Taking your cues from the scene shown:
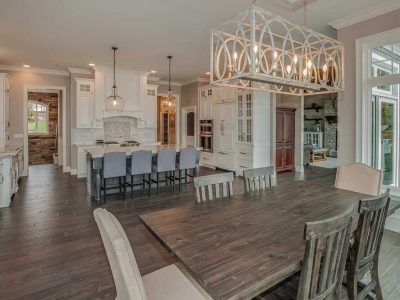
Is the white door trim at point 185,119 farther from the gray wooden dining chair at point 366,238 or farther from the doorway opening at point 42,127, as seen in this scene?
the gray wooden dining chair at point 366,238

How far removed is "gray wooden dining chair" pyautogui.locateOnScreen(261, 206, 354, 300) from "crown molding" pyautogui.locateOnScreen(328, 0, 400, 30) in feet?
10.4

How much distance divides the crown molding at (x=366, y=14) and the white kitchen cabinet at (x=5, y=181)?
558 centimetres

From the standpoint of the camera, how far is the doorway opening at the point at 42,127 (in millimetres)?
9391

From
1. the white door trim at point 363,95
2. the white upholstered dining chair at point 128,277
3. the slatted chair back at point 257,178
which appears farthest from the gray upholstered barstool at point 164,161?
the white upholstered dining chair at point 128,277

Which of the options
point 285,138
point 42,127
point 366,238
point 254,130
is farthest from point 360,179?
point 42,127

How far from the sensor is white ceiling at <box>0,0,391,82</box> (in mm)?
3320

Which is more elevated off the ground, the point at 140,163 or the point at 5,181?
the point at 140,163

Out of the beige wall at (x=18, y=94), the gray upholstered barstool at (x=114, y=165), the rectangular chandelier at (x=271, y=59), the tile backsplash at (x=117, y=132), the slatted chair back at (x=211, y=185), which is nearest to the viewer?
the rectangular chandelier at (x=271, y=59)

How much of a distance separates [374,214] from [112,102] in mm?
4847

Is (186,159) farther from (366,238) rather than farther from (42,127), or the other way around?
(42,127)

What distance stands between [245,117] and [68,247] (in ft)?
16.3

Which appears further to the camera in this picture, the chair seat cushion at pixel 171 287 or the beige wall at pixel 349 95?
the beige wall at pixel 349 95

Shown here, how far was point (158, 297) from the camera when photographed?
1327 millimetres

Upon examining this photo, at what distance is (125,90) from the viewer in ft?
23.6
